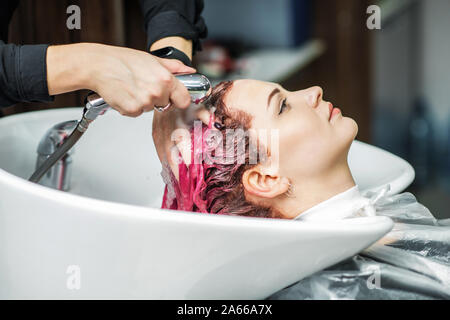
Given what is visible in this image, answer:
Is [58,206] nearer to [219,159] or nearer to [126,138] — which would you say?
[219,159]

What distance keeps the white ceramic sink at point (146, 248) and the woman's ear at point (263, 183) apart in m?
0.19

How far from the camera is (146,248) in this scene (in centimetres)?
69

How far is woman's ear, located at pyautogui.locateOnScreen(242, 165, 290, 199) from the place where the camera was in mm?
918

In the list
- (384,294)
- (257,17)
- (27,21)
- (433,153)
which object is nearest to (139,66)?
(384,294)

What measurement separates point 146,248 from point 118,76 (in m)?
0.23

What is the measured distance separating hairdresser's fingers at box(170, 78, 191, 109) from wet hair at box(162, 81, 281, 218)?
157 mm

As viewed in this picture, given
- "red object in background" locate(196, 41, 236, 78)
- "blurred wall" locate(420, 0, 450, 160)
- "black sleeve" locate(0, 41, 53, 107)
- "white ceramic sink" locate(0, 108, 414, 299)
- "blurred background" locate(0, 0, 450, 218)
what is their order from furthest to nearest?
"blurred wall" locate(420, 0, 450, 160), "blurred background" locate(0, 0, 450, 218), "red object in background" locate(196, 41, 236, 78), "black sleeve" locate(0, 41, 53, 107), "white ceramic sink" locate(0, 108, 414, 299)

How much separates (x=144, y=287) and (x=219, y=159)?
Result: 0.28 meters

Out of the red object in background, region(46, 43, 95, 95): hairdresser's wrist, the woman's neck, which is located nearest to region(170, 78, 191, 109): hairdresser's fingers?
region(46, 43, 95, 95): hairdresser's wrist

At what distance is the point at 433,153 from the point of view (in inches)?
128

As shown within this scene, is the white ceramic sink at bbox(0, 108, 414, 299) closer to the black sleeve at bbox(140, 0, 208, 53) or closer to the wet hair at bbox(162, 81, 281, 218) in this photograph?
the wet hair at bbox(162, 81, 281, 218)

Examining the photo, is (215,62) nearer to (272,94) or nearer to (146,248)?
(272,94)

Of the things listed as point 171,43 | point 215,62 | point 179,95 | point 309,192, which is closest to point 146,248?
point 179,95

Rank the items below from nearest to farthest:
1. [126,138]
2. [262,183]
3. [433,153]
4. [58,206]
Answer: [58,206] → [262,183] → [126,138] → [433,153]
